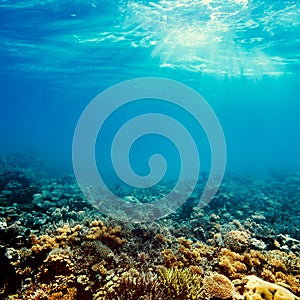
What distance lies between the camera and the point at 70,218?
972cm

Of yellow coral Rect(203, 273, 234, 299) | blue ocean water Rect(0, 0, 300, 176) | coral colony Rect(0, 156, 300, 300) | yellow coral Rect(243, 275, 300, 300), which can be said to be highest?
blue ocean water Rect(0, 0, 300, 176)

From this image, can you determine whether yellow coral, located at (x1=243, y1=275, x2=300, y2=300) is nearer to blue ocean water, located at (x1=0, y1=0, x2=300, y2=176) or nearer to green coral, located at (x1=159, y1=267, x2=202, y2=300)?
green coral, located at (x1=159, y1=267, x2=202, y2=300)

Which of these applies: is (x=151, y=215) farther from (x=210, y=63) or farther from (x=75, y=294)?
(x=210, y=63)

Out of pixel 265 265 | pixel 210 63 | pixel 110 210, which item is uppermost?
pixel 210 63

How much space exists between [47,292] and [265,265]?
5.35 metres

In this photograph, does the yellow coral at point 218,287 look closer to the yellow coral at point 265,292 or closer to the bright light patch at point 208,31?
the yellow coral at point 265,292

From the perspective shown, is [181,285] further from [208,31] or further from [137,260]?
[208,31]

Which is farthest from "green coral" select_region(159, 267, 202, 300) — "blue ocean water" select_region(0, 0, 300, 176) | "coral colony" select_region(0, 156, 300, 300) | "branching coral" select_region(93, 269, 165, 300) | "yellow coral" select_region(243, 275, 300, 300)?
"blue ocean water" select_region(0, 0, 300, 176)

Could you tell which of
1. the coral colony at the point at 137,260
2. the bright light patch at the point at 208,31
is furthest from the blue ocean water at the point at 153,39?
the coral colony at the point at 137,260

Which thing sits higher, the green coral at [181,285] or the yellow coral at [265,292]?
the yellow coral at [265,292]

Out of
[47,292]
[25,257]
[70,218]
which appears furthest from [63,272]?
[70,218]

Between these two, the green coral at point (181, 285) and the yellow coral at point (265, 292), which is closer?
the yellow coral at point (265, 292)

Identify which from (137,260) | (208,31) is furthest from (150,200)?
(208,31)

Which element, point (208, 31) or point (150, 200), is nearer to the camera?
point (150, 200)
